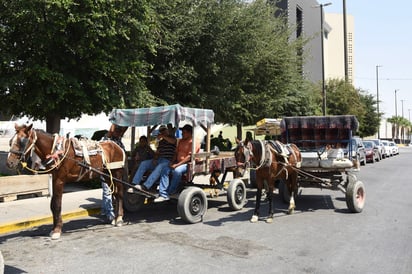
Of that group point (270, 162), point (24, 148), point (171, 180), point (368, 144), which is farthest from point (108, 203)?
point (368, 144)

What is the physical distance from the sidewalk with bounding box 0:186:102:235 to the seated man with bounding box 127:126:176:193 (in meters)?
1.69

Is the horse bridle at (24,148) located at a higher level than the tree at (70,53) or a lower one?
lower

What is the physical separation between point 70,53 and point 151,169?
15.4 ft

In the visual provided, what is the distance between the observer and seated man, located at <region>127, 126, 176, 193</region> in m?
8.77

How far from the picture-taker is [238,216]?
30.5ft

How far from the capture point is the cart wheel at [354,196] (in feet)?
30.7

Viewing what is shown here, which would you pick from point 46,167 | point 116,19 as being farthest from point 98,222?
point 116,19

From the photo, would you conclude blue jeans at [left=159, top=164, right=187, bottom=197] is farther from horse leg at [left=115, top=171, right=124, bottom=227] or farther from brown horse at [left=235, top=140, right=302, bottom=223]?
brown horse at [left=235, top=140, right=302, bottom=223]

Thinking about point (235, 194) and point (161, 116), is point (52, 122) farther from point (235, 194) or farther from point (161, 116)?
point (235, 194)

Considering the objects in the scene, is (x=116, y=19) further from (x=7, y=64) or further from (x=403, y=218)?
(x=403, y=218)

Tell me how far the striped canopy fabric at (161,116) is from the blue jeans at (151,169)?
0.93 m

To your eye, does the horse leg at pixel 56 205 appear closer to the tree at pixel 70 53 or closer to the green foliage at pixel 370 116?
the tree at pixel 70 53

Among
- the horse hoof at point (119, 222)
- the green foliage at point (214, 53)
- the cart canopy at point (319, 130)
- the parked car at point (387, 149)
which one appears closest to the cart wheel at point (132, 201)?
the horse hoof at point (119, 222)

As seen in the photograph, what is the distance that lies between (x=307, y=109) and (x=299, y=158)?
20192 millimetres
